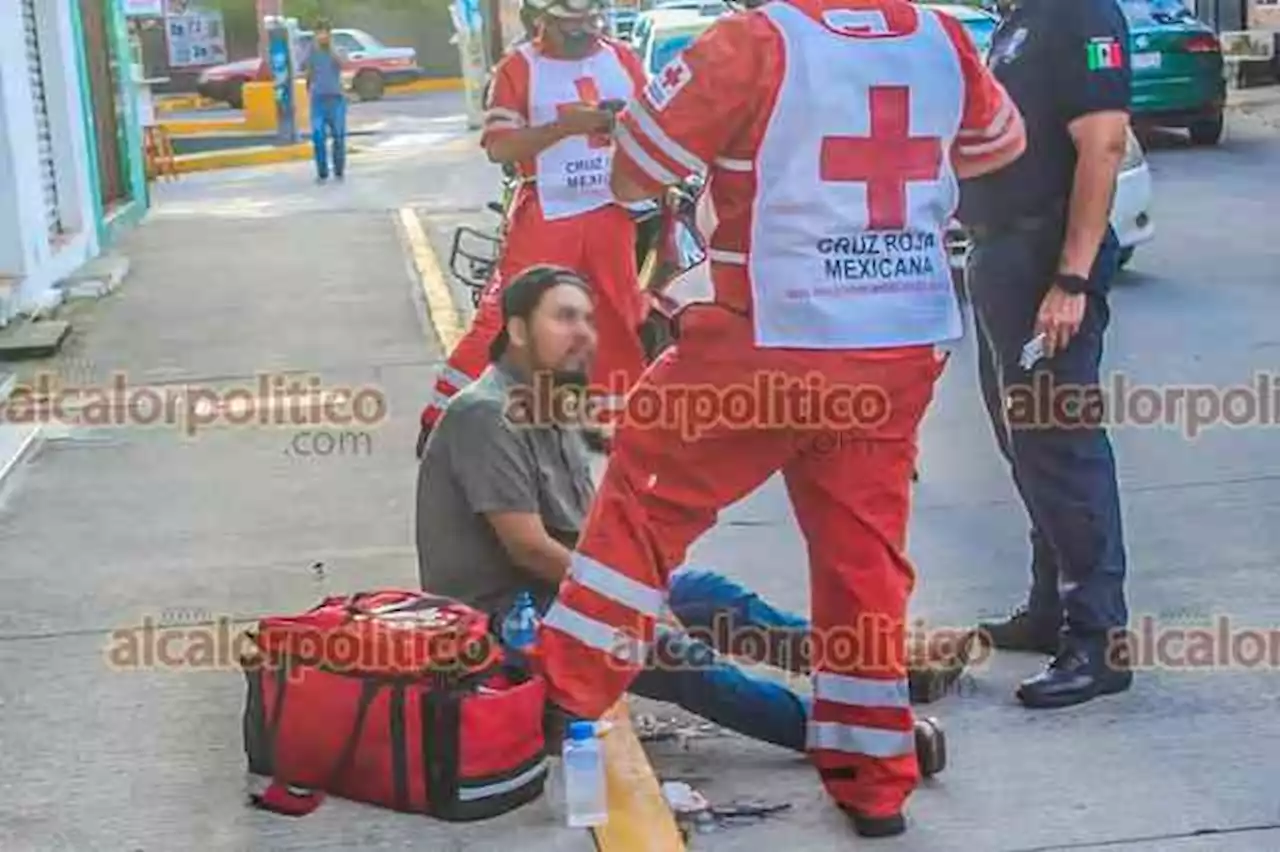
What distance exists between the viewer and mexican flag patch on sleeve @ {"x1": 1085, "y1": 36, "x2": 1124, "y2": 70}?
Answer: 4.49m

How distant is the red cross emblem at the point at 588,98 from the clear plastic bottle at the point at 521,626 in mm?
2664

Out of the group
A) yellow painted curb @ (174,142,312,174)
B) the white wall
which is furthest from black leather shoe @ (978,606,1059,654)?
yellow painted curb @ (174,142,312,174)

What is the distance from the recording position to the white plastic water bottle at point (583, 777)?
13.3ft

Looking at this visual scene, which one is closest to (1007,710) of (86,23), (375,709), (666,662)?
(666,662)

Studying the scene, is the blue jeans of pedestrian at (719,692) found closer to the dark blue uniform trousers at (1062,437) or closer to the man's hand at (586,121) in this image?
the dark blue uniform trousers at (1062,437)

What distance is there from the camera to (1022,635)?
5105mm

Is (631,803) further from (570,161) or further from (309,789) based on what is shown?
(570,161)

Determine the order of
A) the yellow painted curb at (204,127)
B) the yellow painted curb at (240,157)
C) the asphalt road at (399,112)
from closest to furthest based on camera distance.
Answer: the yellow painted curb at (240,157) → the yellow painted curb at (204,127) → the asphalt road at (399,112)

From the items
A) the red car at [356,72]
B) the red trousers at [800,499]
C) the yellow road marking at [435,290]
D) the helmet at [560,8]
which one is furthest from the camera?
the red car at [356,72]

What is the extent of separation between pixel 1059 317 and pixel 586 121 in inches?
94.7

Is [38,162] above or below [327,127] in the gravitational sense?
above

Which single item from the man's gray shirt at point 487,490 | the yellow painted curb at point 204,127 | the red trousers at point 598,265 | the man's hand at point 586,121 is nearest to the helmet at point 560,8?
the man's hand at point 586,121

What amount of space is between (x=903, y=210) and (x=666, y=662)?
117 cm

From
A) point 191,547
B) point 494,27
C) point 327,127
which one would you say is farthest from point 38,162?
point 494,27
